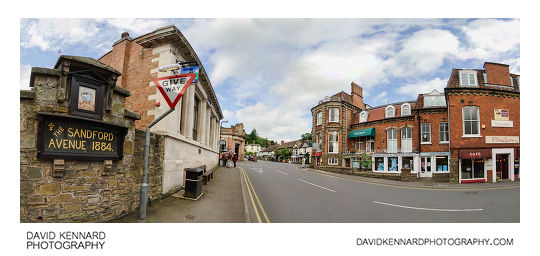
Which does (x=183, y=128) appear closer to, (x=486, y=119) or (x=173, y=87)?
(x=173, y=87)

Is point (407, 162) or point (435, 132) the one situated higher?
point (435, 132)

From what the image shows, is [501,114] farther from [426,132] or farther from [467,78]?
[426,132]

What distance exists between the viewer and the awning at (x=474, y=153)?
35.3 ft

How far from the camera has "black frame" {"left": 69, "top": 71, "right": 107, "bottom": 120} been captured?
377cm

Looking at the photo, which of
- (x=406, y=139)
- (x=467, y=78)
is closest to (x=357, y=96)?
(x=406, y=139)

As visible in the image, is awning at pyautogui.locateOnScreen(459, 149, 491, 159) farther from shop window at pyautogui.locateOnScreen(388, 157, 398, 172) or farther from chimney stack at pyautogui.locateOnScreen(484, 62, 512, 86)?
shop window at pyautogui.locateOnScreen(388, 157, 398, 172)

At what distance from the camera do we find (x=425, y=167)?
16.2 m

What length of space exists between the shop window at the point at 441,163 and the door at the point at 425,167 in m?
0.96

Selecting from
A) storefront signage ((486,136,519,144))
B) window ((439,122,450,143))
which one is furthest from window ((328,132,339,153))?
storefront signage ((486,136,519,144))

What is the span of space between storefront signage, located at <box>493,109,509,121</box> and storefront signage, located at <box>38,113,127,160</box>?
17543 mm

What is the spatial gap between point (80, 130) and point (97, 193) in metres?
1.47

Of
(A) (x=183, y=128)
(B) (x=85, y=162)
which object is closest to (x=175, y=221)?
(B) (x=85, y=162)

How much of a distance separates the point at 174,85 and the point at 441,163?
19970 millimetres

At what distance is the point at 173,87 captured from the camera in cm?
455
